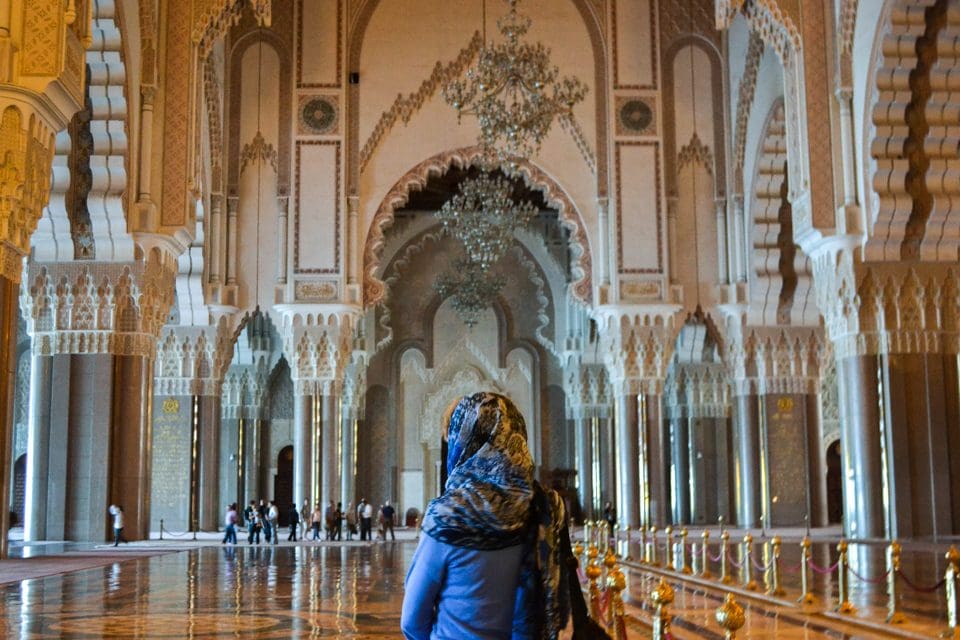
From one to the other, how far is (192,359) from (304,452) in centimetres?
234

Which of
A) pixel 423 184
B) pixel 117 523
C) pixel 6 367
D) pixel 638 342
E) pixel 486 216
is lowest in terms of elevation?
pixel 117 523

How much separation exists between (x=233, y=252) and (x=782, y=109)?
8.52 meters

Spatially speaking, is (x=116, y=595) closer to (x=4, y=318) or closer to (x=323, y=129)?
(x=4, y=318)

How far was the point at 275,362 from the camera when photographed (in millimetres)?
23641

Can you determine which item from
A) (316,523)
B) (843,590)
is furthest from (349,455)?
(843,590)

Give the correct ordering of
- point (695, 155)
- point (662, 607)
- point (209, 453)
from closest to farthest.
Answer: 1. point (662, 607)
2. point (695, 155)
3. point (209, 453)

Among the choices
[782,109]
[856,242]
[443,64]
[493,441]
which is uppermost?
[443,64]

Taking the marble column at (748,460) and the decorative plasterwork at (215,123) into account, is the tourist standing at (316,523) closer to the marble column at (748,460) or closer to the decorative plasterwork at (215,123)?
the decorative plasterwork at (215,123)

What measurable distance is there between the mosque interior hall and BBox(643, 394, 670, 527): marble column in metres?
0.06

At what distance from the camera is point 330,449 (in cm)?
1877

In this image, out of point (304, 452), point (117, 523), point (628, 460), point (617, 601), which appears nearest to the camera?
point (617, 601)

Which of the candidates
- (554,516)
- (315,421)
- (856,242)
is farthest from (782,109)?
(554,516)

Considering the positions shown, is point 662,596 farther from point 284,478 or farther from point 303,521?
point 284,478

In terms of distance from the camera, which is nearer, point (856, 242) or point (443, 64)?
point (856, 242)
